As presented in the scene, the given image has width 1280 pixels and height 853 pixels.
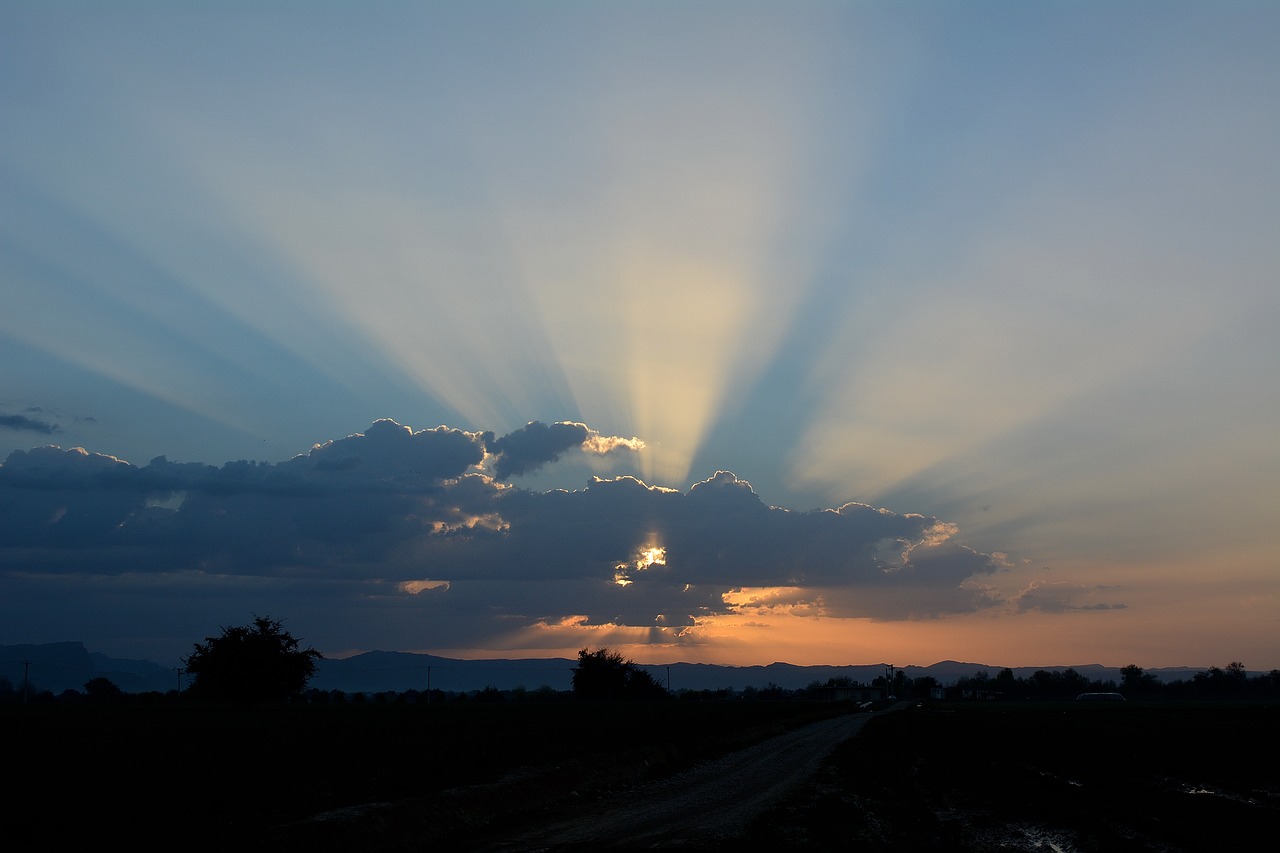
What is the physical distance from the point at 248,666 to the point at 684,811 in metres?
88.0

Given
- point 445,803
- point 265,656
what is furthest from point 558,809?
point 265,656

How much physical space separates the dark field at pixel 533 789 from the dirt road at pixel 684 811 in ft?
3.42

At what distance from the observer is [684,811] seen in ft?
87.8

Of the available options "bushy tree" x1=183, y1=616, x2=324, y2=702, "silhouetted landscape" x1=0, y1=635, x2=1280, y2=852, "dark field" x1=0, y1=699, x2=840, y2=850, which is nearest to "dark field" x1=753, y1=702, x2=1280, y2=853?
"silhouetted landscape" x1=0, y1=635, x2=1280, y2=852

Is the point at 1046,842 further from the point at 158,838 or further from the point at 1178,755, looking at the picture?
the point at 1178,755

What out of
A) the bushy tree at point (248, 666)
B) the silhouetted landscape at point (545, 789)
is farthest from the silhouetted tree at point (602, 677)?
the silhouetted landscape at point (545, 789)

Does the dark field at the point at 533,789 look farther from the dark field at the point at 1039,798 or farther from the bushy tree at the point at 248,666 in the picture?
the bushy tree at the point at 248,666

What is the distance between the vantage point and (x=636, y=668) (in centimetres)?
18438

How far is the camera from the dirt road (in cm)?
2119

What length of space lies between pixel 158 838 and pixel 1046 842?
18.4m

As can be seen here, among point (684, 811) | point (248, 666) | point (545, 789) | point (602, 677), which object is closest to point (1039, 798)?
point (684, 811)

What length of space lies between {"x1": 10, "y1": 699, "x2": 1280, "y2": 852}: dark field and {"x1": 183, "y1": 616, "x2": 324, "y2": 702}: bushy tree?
5029 centimetres

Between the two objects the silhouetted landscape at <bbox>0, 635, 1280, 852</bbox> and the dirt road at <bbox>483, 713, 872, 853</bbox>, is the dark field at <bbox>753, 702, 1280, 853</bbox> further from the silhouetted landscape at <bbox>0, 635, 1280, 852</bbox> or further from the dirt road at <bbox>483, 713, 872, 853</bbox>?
the dirt road at <bbox>483, 713, 872, 853</bbox>

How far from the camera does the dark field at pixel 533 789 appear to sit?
21.3m
